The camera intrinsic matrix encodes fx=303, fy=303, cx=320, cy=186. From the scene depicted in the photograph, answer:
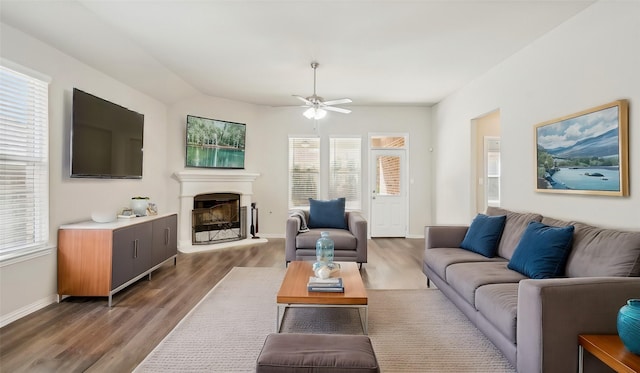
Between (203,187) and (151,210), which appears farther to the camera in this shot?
(203,187)

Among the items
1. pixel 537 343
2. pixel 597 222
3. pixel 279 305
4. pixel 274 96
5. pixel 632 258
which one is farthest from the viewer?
pixel 274 96

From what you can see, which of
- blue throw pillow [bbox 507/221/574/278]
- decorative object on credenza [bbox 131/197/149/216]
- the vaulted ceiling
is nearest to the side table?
blue throw pillow [bbox 507/221/574/278]

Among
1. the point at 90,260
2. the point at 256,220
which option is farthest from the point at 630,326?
the point at 256,220

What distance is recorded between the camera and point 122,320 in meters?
2.68

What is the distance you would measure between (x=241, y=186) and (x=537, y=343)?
5.32 metres

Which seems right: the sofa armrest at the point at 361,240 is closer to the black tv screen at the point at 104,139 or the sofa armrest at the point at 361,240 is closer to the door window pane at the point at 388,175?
the door window pane at the point at 388,175

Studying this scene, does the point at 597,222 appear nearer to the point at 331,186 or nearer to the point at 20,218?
the point at 331,186

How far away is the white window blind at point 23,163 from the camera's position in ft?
8.60

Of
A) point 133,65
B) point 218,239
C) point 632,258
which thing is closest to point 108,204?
point 133,65

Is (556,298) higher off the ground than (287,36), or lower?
lower

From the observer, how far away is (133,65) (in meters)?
3.87

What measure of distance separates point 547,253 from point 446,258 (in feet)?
2.91

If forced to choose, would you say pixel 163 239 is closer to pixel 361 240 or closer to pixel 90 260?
pixel 90 260

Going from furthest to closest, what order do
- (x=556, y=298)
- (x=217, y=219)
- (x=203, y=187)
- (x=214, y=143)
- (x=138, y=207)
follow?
1. (x=217, y=219)
2. (x=214, y=143)
3. (x=203, y=187)
4. (x=138, y=207)
5. (x=556, y=298)
